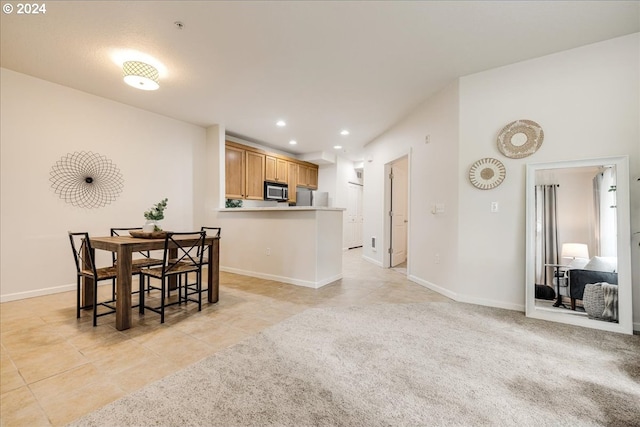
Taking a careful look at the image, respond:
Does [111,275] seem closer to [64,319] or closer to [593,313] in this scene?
[64,319]

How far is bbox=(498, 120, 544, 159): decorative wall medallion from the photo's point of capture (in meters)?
2.88

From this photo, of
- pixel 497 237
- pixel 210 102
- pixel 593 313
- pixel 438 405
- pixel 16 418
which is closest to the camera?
pixel 16 418

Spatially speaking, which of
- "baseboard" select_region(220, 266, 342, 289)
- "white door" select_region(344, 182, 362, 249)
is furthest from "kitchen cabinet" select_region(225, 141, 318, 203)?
"white door" select_region(344, 182, 362, 249)

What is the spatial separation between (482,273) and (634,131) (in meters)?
1.88

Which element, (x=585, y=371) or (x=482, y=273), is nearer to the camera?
(x=585, y=371)

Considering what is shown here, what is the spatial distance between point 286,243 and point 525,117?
3.32 m

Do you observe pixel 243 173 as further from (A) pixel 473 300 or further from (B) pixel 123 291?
(A) pixel 473 300

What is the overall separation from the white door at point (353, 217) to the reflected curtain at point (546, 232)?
18.0 ft

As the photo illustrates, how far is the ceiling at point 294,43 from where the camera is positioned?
2188 millimetres

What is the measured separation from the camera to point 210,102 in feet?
13.2

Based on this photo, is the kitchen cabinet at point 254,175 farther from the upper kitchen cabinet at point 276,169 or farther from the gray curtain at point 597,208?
the gray curtain at point 597,208

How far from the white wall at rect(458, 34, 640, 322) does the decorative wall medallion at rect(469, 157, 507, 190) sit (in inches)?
2.4

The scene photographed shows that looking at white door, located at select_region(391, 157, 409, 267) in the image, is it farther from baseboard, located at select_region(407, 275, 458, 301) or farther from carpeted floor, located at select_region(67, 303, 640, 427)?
carpeted floor, located at select_region(67, 303, 640, 427)

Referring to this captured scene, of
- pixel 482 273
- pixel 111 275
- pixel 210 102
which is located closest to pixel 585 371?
pixel 482 273
